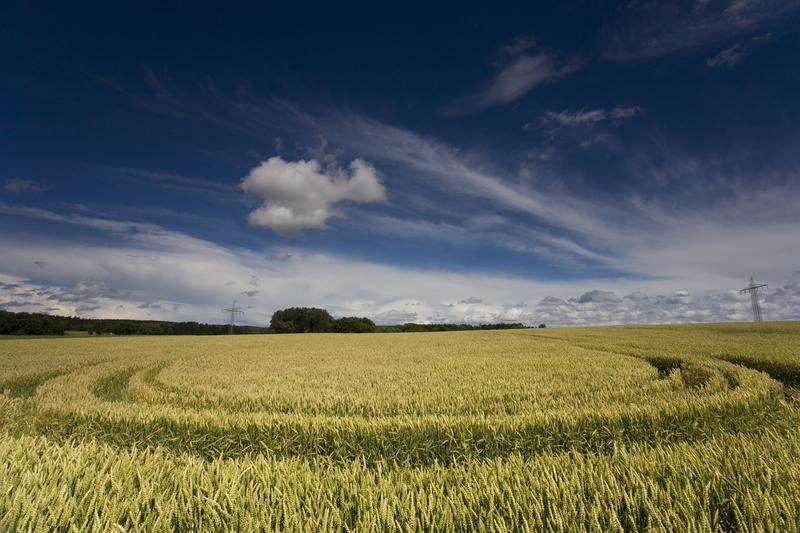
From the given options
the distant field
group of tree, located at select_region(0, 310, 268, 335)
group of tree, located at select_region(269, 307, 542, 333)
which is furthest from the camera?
group of tree, located at select_region(269, 307, 542, 333)

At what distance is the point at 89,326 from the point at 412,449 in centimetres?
12559

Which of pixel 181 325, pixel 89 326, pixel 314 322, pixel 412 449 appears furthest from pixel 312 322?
pixel 412 449

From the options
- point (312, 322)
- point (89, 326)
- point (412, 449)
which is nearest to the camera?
point (412, 449)

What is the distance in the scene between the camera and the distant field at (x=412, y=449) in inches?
105

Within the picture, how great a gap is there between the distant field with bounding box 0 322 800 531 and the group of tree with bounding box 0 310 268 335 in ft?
275

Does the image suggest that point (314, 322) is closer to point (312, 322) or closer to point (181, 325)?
point (312, 322)

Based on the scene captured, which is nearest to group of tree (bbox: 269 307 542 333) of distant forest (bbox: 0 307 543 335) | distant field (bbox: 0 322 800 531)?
distant forest (bbox: 0 307 543 335)

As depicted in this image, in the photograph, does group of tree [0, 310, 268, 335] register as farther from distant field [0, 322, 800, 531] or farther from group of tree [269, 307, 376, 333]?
distant field [0, 322, 800, 531]

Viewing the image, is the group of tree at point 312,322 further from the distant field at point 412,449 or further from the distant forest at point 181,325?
the distant field at point 412,449

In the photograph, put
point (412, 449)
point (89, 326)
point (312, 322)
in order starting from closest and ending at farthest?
1. point (412, 449)
2. point (89, 326)
3. point (312, 322)

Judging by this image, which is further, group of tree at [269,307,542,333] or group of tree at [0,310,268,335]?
group of tree at [269,307,542,333]

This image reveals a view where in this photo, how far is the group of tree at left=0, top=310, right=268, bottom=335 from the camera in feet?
252

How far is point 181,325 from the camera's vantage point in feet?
322

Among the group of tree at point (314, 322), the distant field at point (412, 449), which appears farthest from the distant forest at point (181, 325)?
the distant field at point (412, 449)
